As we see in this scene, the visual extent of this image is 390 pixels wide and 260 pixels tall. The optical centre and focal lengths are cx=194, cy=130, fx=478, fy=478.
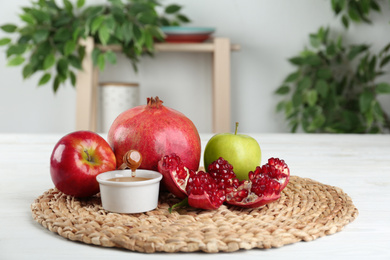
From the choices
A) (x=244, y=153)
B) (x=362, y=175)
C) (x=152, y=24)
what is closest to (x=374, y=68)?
(x=152, y=24)

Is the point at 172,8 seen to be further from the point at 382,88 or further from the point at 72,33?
the point at 382,88

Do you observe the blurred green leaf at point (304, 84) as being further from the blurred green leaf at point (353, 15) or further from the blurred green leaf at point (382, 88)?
the blurred green leaf at point (353, 15)

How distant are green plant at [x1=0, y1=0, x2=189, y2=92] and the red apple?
2.03 meters

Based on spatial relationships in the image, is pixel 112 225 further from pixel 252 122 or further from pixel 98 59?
pixel 252 122

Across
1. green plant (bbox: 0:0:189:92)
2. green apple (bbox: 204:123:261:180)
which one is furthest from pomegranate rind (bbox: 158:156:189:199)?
green plant (bbox: 0:0:189:92)

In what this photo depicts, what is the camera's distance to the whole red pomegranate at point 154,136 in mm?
858

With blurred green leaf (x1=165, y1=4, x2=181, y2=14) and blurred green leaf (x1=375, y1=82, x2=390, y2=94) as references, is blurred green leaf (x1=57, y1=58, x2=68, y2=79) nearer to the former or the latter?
blurred green leaf (x1=165, y1=4, x2=181, y2=14)

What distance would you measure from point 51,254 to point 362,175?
2.55 feet

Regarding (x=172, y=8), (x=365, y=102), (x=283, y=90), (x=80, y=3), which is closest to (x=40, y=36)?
(x=80, y=3)

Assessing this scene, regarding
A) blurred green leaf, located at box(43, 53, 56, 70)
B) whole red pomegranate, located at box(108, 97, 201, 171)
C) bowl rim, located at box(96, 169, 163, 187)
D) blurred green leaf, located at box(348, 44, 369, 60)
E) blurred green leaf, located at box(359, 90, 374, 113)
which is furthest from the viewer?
blurred green leaf, located at box(348, 44, 369, 60)

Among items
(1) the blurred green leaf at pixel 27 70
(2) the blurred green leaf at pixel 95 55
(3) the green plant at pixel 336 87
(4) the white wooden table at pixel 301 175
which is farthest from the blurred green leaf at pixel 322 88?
(1) the blurred green leaf at pixel 27 70

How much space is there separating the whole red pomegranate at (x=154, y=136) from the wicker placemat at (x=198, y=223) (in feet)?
0.27

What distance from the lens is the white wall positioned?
3244 millimetres

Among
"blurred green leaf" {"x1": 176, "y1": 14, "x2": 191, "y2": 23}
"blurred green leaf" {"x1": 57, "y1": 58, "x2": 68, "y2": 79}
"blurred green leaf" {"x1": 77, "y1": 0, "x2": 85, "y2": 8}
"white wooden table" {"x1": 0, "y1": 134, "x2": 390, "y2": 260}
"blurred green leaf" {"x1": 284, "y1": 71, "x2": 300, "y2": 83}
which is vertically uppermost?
"blurred green leaf" {"x1": 77, "y1": 0, "x2": 85, "y2": 8}
